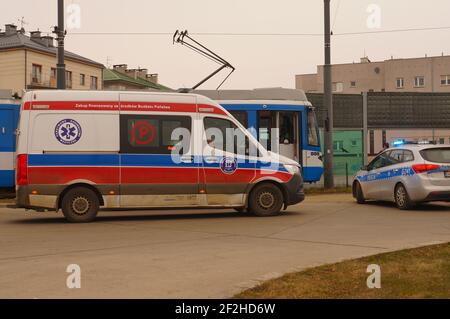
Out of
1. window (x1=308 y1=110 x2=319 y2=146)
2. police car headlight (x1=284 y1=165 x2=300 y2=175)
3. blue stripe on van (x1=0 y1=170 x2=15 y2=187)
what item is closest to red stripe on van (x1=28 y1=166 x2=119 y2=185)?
police car headlight (x1=284 y1=165 x2=300 y2=175)

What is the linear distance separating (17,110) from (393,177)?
10.4m

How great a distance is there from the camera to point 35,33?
214ft

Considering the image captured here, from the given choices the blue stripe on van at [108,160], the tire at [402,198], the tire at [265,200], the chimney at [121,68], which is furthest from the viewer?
the chimney at [121,68]

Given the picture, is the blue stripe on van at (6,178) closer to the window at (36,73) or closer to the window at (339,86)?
the window at (36,73)

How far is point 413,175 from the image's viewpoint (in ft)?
46.5

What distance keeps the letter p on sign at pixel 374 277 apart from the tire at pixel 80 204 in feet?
22.3

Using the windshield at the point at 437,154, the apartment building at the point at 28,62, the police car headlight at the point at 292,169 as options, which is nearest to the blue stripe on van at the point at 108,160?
the police car headlight at the point at 292,169

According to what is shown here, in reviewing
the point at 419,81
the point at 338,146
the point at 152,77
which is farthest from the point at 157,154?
the point at 152,77

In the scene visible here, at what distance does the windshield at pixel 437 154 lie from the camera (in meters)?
14.2

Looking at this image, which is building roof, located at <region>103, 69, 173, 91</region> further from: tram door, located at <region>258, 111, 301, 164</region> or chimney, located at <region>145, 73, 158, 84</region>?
tram door, located at <region>258, 111, 301, 164</region>

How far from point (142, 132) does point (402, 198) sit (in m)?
6.39

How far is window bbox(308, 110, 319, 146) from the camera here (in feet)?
61.0

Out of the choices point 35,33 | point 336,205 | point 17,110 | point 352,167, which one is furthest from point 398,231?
point 35,33
